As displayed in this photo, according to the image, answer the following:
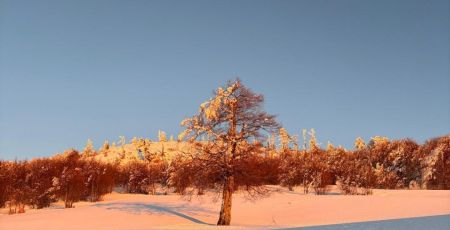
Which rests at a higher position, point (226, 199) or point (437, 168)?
point (437, 168)

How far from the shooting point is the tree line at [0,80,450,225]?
66.2 feet

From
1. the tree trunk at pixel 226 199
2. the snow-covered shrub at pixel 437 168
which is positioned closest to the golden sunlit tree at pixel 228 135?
the tree trunk at pixel 226 199

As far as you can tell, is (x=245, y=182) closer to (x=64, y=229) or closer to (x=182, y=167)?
(x=182, y=167)

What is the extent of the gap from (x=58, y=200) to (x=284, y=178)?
17216 millimetres

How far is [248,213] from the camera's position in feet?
85.3

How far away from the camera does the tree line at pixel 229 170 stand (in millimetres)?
20188

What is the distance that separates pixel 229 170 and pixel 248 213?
23.2ft

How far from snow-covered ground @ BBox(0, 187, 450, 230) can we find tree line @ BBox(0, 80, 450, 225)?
1578 millimetres

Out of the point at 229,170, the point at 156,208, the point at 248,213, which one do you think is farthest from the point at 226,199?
the point at 156,208

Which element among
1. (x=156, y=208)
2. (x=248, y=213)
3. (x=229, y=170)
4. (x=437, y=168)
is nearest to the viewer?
(x=229, y=170)

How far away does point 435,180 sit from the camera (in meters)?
36.3

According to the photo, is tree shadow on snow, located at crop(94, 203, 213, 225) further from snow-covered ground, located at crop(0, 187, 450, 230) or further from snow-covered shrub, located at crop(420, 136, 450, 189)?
snow-covered shrub, located at crop(420, 136, 450, 189)

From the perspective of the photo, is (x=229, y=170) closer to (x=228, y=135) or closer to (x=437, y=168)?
(x=228, y=135)

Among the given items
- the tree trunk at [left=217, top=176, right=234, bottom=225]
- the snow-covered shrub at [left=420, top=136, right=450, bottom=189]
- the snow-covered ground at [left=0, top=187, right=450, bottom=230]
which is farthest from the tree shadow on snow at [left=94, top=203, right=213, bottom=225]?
the snow-covered shrub at [left=420, top=136, right=450, bottom=189]
